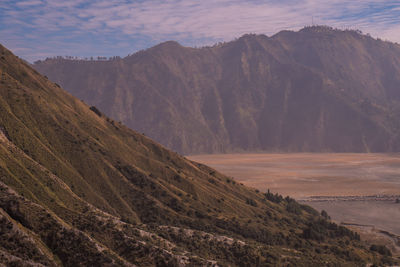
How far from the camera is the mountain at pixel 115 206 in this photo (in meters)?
35.0

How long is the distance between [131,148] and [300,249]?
35768 mm

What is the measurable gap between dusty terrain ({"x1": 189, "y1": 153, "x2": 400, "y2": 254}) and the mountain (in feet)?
28.1

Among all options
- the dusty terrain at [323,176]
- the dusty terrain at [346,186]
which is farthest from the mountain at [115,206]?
the dusty terrain at [323,176]

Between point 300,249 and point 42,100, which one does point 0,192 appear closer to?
point 42,100

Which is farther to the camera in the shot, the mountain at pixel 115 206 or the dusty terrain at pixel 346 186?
the dusty terrain at pixel 346 186

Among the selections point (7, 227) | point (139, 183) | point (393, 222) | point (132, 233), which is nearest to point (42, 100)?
point (139, 183)

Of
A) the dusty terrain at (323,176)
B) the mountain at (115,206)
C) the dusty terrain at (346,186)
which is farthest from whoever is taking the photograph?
the dusty terrain at (323,176)

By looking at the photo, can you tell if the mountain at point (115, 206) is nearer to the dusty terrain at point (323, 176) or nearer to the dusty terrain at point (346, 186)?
the dusty terrain at point (346, 186)

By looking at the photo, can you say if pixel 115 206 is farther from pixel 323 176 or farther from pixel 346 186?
pixel 323 176

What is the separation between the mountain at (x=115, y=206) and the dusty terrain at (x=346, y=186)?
8561 mm

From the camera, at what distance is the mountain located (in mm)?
35031

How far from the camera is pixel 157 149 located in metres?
86.6

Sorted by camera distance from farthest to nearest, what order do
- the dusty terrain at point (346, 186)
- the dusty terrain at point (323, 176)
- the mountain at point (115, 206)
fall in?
the dusty terrain at point (323, 176) → the dusty terrain at point (346, 186) → the mountain at point (115, 206)

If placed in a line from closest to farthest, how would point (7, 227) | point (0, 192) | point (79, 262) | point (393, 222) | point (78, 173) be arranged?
point (7, 227) → point (79, 262) → point (0, 192) → point (78, 173) → point (393, 222)
